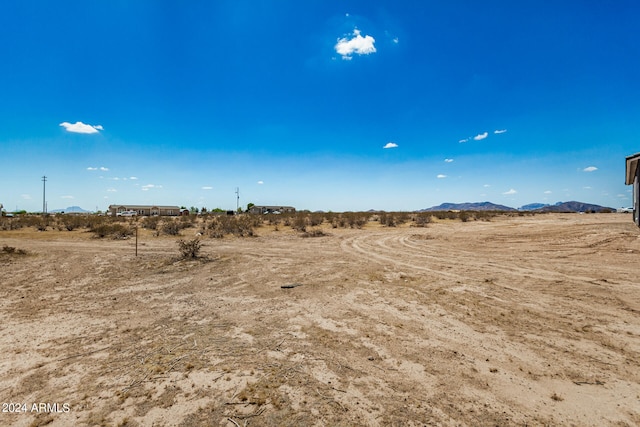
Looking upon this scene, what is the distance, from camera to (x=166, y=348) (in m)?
4.54

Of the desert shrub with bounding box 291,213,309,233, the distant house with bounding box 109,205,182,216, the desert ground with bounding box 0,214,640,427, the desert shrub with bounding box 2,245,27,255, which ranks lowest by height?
the desert ground with bounding box 0,214,640,427

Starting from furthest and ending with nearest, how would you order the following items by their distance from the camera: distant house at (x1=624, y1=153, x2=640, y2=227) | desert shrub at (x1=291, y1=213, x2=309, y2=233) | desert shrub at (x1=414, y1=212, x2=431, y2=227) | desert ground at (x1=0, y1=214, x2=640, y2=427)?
desert shrub at (x1=414, y1=212, x2=431, y2=227)
desert shrub at (x1=291, y1=213, x2=309, y2=233)
distant house at (x1=624, y1=153, x2=640, y2=227)
desert ground at (x1=0, y1=214, x2=640, y2=427)

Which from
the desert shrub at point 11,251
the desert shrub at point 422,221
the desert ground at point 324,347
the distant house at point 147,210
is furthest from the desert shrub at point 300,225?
the distant house at point 147,210

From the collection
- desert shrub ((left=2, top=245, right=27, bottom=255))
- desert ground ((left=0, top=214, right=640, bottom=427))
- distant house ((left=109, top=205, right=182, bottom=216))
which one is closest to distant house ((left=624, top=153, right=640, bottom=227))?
desert ground ((left=0, top=214, right=640, bottom=427))

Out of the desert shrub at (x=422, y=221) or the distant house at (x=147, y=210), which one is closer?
the desert shrub at (x=422, y=221)

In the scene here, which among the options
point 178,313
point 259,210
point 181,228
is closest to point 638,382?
point 178,313

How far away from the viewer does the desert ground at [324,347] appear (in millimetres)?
3186

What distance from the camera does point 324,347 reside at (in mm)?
4551

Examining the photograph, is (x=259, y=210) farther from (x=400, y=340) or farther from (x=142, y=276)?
(x=400, y=340)

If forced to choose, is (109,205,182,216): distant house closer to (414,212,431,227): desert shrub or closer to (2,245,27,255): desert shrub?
(414,212,431,227): desert shrub

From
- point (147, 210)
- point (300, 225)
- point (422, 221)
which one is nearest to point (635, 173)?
point (422, 221)

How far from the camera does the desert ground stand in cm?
319

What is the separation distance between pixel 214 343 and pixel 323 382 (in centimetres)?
205

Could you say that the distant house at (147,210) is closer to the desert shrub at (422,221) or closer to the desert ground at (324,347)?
the desert shrub at (422,221)
